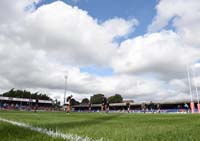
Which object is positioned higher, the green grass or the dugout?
the dugout

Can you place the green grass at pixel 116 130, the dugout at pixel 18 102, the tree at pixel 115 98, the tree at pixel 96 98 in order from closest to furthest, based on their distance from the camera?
the green grass at pixel 116 130, the dugout at pixel 18 102, the tree at pixel 115 98, the tree at pixel 96 98

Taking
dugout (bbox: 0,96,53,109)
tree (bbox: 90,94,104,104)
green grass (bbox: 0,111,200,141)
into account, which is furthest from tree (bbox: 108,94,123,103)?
green grass (bbox: 0,111,200,141)

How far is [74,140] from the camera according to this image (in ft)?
14.5

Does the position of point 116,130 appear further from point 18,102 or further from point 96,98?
point 96,98

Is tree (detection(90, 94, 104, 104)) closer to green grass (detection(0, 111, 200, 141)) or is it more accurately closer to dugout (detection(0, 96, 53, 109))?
dugout (detection(0, 96, 53, 109))

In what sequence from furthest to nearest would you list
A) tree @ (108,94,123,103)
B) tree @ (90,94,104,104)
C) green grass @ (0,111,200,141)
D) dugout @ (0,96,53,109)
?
tree @ (90,94,104,104) < tree @ (108,94,123,103) < dugout @ (0,96,53,109) < green grass @ (0,111,200,141)

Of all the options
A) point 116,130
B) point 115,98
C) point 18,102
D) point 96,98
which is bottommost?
point 116,130

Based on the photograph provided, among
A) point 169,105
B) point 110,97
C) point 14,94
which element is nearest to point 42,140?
point 169,105

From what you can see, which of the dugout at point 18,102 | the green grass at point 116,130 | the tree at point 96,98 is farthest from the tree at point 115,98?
the green grass at point 116,130

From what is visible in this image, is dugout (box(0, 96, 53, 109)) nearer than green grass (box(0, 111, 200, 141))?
No

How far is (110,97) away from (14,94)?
198 ft

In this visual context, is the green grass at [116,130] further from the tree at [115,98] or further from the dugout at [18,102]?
the tree at [115,98]

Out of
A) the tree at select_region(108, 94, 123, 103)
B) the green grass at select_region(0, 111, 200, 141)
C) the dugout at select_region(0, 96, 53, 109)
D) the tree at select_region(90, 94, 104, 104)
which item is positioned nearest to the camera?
the green grass at select_region(0, 111, 200, 141)

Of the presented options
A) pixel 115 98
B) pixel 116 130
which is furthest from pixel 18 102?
pixel 116 130
